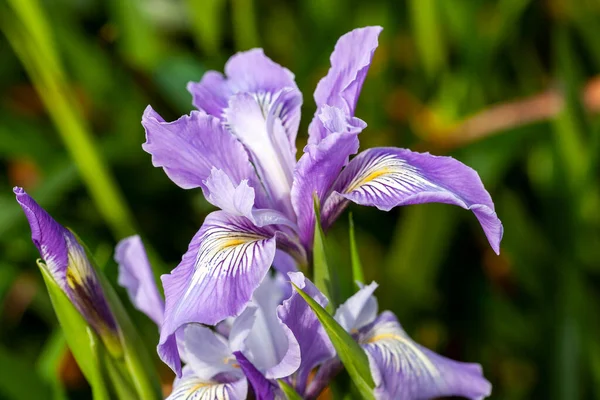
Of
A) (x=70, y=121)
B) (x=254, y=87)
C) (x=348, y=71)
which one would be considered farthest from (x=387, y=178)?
(x=70, y=121)

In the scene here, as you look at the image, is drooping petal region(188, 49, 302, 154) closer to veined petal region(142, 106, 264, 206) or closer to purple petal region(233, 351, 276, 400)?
veined petal region(142, 106, 264, 206)

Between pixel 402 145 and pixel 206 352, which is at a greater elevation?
pixel 206 352

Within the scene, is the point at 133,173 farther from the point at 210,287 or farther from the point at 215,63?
the point at 210,287

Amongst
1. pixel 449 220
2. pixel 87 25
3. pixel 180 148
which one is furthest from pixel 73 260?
pixel 87 25

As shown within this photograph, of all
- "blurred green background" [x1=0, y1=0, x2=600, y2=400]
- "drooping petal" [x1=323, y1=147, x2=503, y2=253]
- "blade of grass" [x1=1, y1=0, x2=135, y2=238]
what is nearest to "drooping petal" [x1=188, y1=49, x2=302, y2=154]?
"drooping petal" [x1=323, y1=147, x2=503, y2=253]

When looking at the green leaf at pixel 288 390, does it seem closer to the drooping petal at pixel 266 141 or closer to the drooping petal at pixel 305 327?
the drooping petal at pixel 305 327

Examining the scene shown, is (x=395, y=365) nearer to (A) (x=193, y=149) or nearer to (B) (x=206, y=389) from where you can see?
(B) (x=206, y=389)

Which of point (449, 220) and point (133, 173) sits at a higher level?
point (133, 173)
